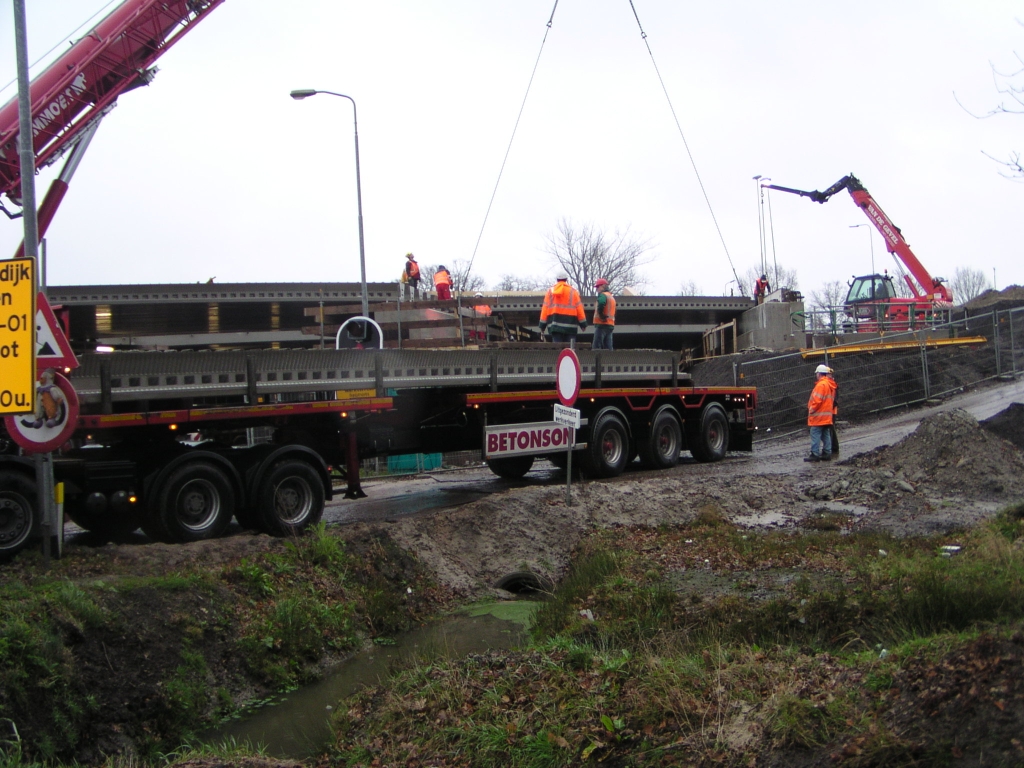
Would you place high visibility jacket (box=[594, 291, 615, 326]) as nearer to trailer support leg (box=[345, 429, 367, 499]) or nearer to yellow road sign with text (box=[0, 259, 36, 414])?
trailer support leg (box=[345, 429, 367, 499])

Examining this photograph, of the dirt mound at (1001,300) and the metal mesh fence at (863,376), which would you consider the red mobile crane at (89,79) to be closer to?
the metal mesh fence at (863,376)

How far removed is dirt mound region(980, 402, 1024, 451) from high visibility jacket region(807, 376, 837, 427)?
2.53 metres

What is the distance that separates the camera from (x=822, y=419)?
17.0 m

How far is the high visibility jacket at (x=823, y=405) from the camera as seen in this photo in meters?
17.0

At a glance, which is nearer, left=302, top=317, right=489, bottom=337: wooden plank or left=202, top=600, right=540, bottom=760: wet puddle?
left=202, top=600, right=540, bottom=760: wet puddle

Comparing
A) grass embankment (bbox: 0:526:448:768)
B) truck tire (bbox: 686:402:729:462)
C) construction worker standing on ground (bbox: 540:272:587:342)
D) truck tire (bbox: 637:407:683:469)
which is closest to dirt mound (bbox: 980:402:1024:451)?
truck tire (bbox: 686:402:729:462)

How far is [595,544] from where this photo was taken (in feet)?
33.3

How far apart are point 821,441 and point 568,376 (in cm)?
713

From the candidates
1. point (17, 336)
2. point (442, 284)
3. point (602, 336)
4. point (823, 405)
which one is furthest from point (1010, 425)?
point (17, 336)

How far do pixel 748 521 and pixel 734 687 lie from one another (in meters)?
6.97

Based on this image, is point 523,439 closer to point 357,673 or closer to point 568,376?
point 568,376

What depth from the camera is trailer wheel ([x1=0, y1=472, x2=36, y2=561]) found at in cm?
843

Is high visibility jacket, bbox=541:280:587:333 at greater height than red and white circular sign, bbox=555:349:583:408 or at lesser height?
greater

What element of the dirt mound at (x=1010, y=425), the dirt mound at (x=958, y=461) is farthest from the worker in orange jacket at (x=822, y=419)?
the dirt mound at (x=1010, y=425)
